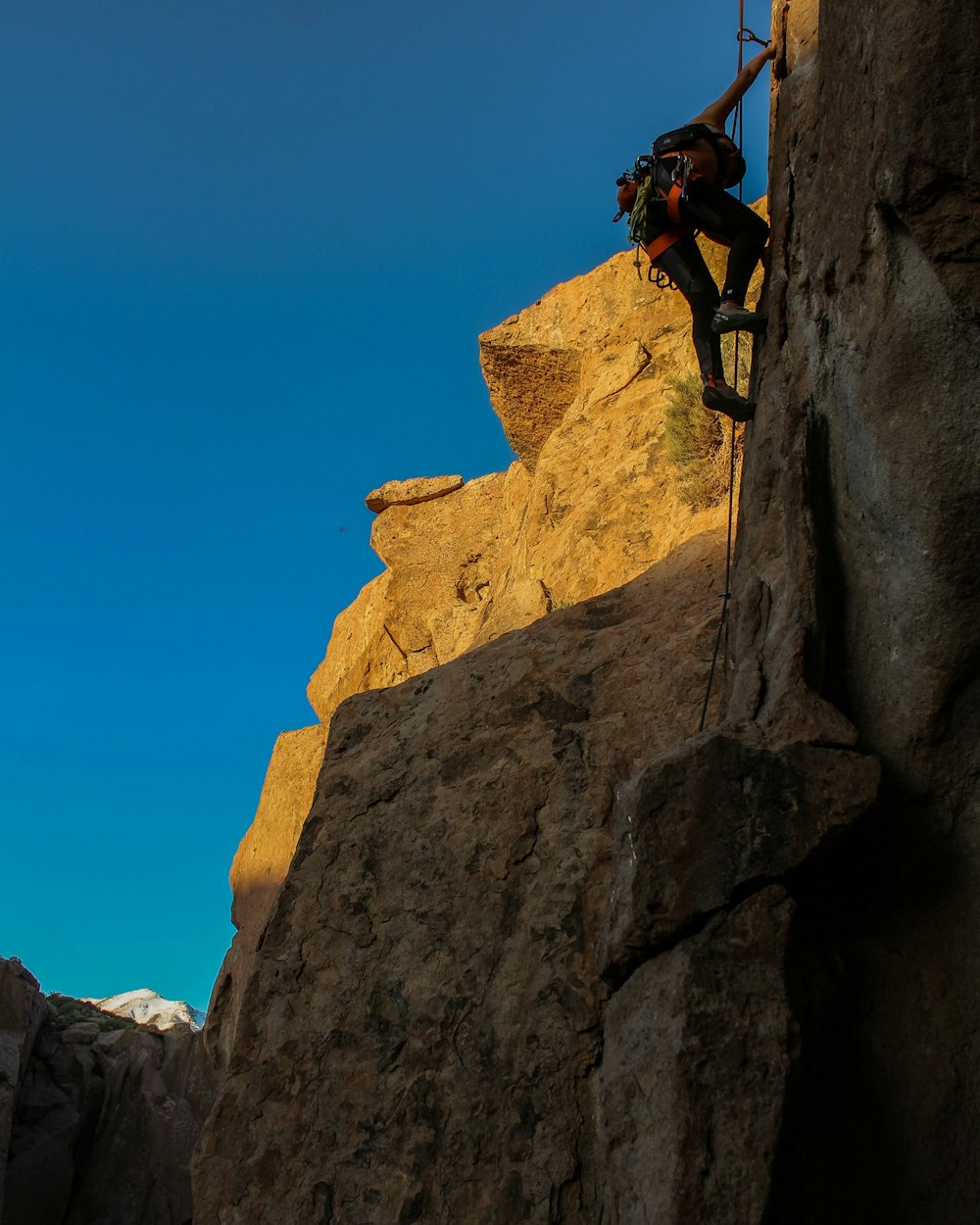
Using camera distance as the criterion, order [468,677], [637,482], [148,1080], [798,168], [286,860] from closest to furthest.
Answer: [798,168]
[468,677]
[637,482]
[286,860]
[148,1080]

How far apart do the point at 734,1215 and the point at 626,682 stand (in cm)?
339

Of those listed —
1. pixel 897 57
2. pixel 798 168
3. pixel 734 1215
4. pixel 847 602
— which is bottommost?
pixel 734 1215

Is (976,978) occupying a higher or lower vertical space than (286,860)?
lower

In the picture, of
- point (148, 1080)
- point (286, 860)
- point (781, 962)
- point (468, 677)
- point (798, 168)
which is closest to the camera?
point (781, 962)

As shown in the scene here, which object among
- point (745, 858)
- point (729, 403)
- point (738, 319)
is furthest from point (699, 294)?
point (745, 858)

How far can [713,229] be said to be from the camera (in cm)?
748

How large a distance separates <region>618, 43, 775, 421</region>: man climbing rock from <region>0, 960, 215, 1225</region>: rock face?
16233 millimetres

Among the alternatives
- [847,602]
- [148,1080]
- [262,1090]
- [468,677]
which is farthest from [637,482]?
[148,1080]

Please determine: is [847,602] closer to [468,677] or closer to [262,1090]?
[468,677]

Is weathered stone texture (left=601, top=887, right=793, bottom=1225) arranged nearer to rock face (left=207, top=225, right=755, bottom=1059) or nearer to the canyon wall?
the canyon wall

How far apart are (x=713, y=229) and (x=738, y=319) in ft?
2.71

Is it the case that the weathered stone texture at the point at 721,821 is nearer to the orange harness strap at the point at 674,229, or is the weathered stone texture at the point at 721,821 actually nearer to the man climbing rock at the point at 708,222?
the man climbing rock at the point at 708,222

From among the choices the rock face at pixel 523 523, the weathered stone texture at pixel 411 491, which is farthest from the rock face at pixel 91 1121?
the weathered stone texture at pixel 411 491

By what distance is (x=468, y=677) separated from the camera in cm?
779
